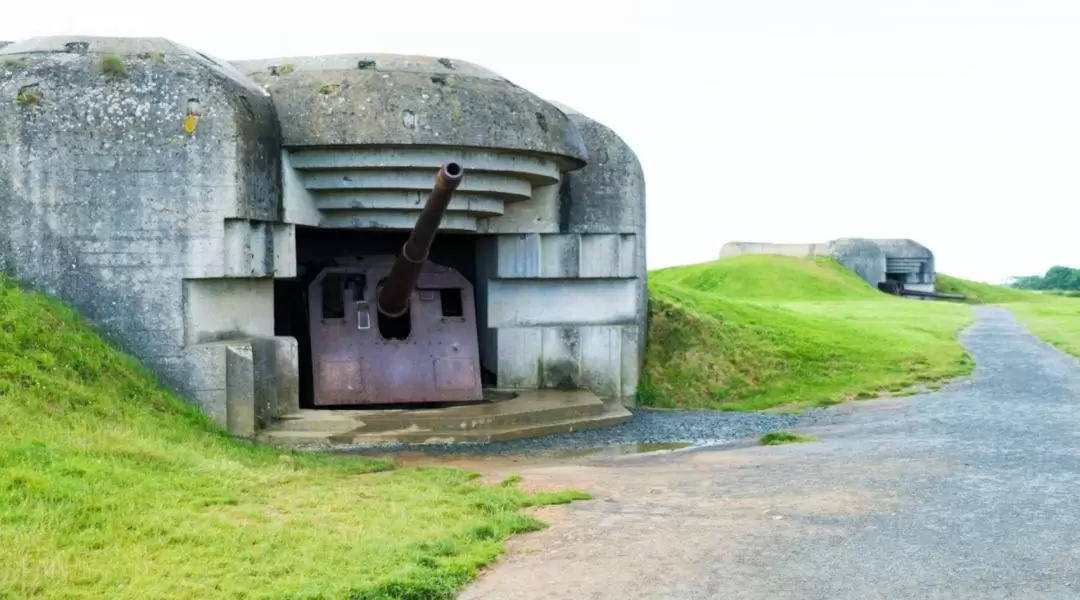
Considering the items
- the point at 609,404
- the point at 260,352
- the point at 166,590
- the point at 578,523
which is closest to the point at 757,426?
the point at 609,404

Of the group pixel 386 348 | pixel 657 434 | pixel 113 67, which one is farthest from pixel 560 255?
pixel 113 67

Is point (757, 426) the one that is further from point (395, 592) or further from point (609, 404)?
point (395, 592)

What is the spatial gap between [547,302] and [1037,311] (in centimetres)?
2327

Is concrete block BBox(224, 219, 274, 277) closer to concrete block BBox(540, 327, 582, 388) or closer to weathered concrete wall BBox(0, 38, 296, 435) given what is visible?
weathered concrete wall BBox(0, 38, 296, 435)

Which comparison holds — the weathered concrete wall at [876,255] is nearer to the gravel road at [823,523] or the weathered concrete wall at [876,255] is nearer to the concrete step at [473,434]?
the concrete step at [473,434]

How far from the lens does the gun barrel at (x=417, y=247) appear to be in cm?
959

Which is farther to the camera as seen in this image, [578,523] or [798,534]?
[578,523]

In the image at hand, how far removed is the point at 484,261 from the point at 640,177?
2118 mm

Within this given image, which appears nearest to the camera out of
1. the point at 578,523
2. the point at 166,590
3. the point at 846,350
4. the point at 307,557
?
the point at 166,590

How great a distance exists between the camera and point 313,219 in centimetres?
1138

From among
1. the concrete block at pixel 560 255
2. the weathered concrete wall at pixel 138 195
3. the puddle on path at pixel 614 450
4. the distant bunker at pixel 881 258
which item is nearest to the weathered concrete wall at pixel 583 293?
the concrete block at pixel 560 255

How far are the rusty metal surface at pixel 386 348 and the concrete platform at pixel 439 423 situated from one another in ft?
1.28

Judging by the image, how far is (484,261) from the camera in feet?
45.3

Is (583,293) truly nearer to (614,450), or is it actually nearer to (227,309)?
(614,450)
